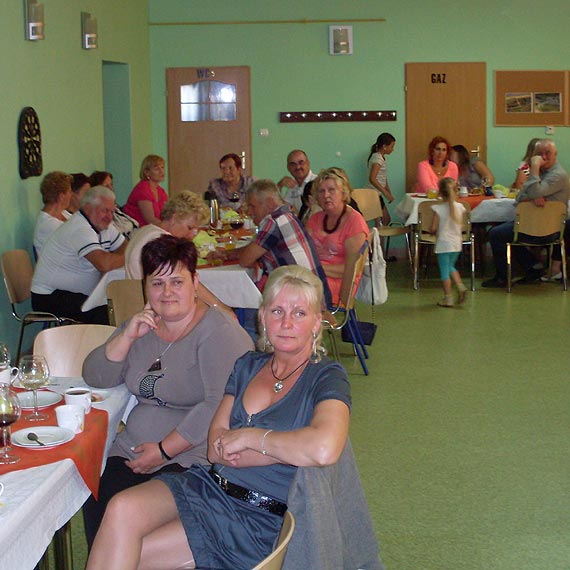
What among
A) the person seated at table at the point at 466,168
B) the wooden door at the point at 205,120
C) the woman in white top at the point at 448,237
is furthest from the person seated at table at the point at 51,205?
the person seated at table at the point at 466,168

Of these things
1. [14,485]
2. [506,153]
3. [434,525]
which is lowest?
[434,525]

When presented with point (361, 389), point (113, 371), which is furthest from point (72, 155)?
point (113, 371)

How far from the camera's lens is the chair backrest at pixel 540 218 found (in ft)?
28.8

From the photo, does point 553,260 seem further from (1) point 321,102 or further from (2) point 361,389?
(2) point 361,389

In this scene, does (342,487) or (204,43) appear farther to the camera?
(204,43)

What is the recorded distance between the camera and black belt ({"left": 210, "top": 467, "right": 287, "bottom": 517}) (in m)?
2.52

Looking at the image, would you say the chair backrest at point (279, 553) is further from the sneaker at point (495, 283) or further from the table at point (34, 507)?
the sneaker at point (495, 283)

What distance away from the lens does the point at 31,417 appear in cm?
275

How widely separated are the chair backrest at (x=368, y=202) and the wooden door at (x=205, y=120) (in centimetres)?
190

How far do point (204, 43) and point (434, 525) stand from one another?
8.57m

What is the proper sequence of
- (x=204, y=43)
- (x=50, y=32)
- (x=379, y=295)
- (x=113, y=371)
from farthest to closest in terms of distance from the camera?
(x=204, y=43)
(x=50, y=32)
(x=379, y=295)
(x=113, y=371)

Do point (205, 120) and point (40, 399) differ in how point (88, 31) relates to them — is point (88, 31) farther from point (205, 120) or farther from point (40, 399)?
point (40, 399)

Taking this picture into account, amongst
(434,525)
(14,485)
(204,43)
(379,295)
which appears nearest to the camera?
(14,485)

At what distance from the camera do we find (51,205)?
6703 mm
